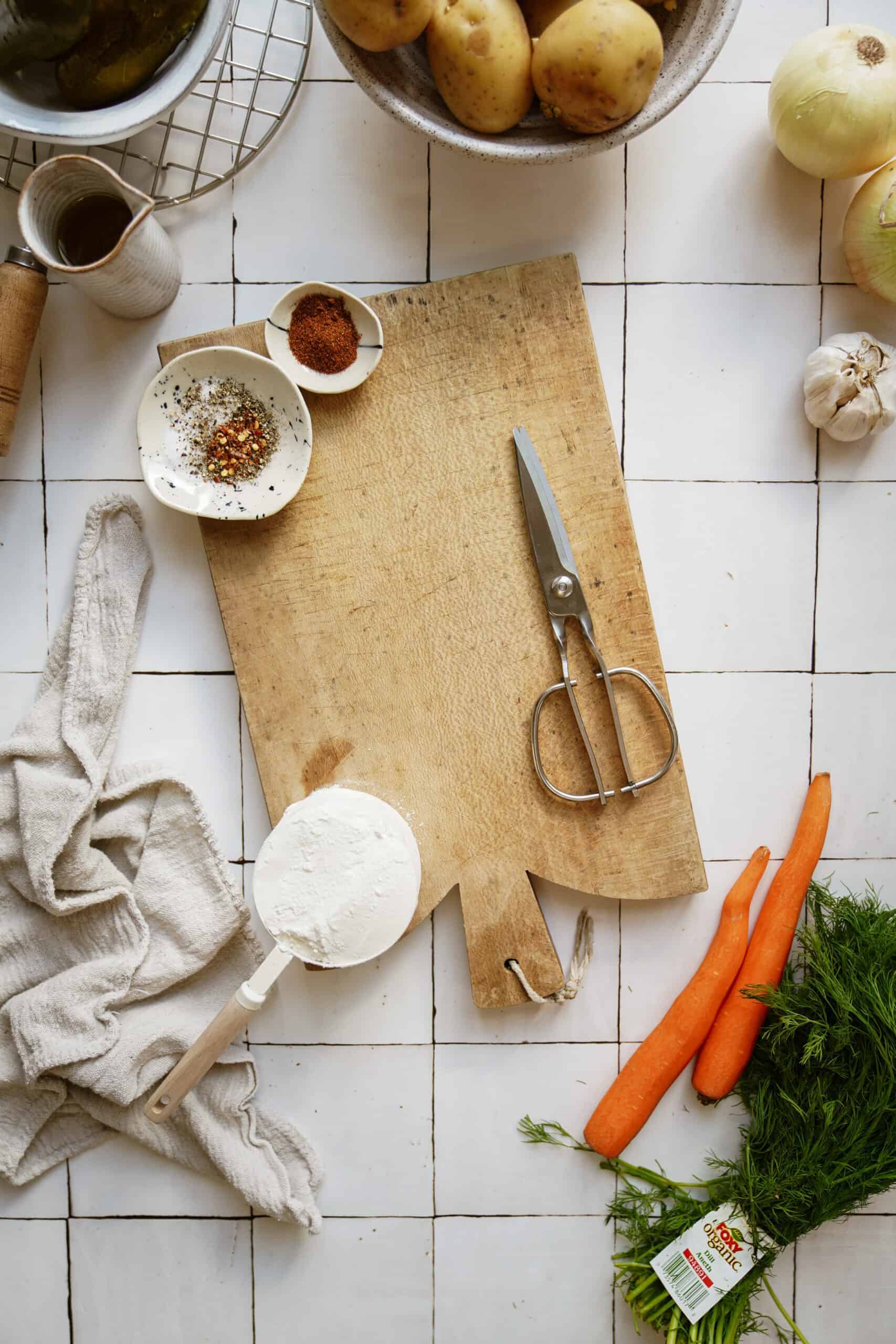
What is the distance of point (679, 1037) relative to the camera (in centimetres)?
97

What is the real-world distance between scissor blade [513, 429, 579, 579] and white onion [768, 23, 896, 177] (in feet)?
1.27

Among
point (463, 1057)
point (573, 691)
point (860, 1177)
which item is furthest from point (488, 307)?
point (860, 1177)

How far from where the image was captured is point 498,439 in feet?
3.05

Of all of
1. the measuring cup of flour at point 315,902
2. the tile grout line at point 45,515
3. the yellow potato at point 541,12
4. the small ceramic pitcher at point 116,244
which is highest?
the yellow potato at point 541,12

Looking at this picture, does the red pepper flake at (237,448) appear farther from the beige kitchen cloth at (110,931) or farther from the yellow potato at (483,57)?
the yellow potato at (483,57)

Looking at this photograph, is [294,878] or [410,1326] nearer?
[294,878]

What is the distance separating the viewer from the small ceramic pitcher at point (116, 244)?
81cm

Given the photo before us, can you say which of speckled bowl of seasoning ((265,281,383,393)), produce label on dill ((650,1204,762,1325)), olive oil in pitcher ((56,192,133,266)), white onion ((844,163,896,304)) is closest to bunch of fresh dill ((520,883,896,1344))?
produce label on dill ((650,1204,762,1325))

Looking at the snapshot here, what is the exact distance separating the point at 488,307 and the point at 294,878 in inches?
23.6

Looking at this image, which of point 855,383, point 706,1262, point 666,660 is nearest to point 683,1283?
point 706,1262

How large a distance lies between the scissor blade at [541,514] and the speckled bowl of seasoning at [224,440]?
8.4 inches

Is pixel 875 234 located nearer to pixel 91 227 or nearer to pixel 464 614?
pixel 464 614

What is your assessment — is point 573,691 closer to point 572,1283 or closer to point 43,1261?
point 572,1283

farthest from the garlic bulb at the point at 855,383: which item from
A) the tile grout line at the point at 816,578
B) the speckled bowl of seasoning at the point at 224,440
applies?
the speckled bowl of seasoning at the point at 224,440
